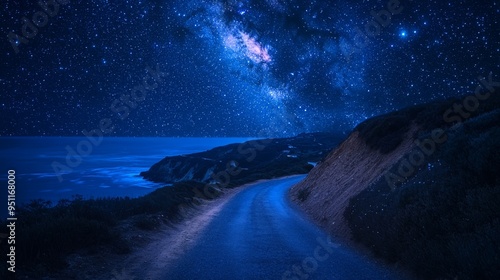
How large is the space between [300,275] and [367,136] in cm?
1665

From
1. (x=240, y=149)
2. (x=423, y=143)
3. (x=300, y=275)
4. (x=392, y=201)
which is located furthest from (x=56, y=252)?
(x=240, y=149)

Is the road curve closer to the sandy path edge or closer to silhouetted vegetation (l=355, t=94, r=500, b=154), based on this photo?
the sandy path edge

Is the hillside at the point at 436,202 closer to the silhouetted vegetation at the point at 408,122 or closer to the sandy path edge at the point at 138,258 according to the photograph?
the silhouetted vegetation at the point at 408,122

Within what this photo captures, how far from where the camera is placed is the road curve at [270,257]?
6.57m

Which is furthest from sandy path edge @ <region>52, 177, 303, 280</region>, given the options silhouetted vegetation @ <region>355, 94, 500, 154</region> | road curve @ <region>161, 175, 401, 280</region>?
silhouetted vegetation @ <region>355, 94, 500, 154</region>

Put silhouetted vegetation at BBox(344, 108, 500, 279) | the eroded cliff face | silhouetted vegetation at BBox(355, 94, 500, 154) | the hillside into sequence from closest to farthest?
silhouetted vegetation at BBox(344, 108, 500, 279) → the hillside → silhouetted vegetation at BBox(355, 94, 500, 154) → the eroded cliff face

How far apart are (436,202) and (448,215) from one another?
0.72 meters

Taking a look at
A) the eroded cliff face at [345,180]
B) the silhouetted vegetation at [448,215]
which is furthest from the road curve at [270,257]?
the eroded cliff face at [345,180]

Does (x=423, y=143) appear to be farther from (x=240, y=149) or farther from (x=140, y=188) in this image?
(x=240, y=149)

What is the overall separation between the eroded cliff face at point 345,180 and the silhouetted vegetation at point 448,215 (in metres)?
2.17

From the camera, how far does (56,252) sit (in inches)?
281

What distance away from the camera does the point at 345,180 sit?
17906 millimetres

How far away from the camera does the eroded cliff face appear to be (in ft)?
43.4

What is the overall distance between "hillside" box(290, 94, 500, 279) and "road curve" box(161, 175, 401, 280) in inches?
36.1
